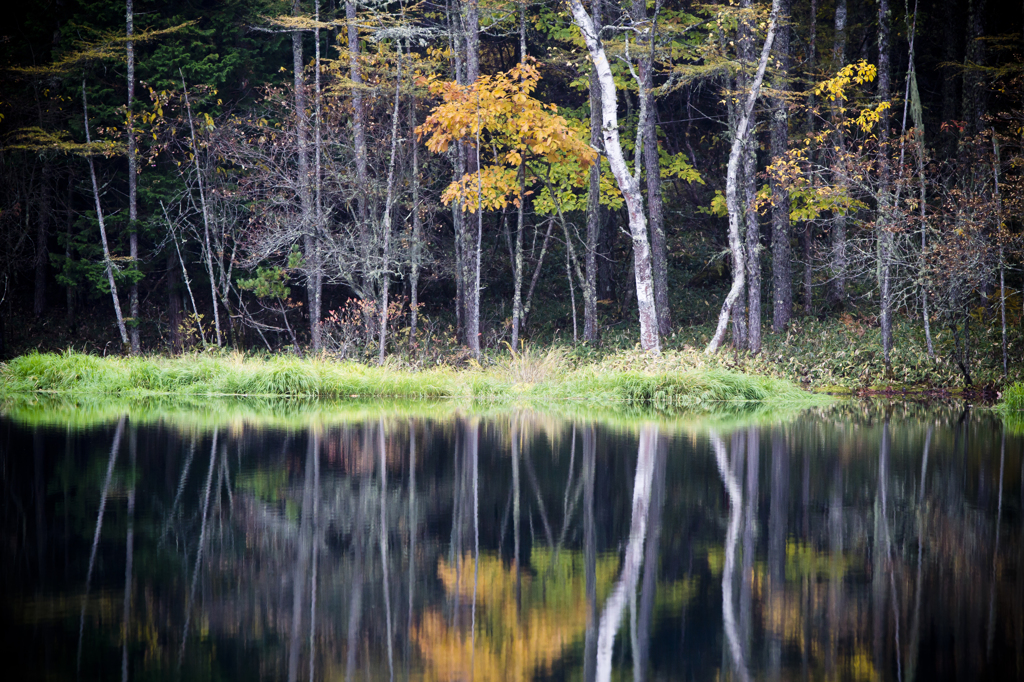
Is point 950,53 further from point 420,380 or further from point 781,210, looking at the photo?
point 420,380

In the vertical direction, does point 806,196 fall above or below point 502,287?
above

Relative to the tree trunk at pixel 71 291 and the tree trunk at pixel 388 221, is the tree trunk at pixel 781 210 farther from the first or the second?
the tree trunk at pixel 71 291

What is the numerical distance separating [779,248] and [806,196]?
146cm

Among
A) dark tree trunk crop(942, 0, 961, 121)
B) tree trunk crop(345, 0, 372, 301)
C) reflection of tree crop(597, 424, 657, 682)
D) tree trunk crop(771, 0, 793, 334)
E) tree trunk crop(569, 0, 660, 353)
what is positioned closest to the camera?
reflection of tree crop(597, 424, 657, 682)

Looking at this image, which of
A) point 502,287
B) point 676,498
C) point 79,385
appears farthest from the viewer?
point 502,287

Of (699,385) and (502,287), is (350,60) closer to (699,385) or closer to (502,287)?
(502,287)

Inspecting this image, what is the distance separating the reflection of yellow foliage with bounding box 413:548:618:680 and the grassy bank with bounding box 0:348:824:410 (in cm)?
1117

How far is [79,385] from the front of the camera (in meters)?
18.1

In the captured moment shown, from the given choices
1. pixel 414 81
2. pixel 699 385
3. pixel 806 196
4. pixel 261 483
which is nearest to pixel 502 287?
pixel 414 81

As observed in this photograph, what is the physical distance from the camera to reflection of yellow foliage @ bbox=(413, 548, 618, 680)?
369 centimetres

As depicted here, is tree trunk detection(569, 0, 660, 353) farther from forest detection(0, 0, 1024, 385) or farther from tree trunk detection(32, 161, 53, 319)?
tree trunk detection(32, 161, 53, 319)

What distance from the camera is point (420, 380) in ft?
58.2

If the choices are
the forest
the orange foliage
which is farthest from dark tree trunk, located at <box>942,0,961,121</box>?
the orange foliage

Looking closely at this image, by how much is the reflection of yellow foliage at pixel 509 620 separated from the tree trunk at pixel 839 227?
1801cm
